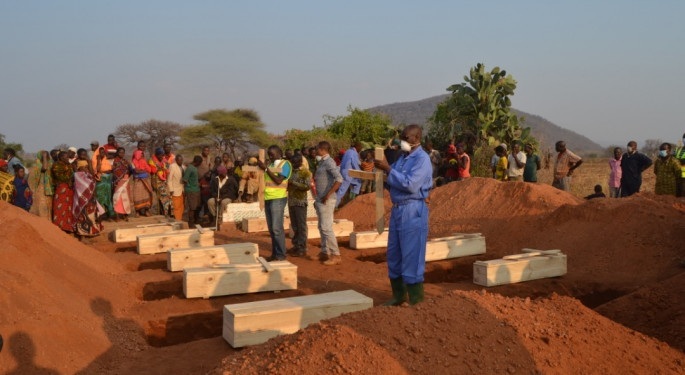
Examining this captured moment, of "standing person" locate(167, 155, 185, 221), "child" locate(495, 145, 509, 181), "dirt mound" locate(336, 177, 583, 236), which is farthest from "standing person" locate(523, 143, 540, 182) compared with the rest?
"standing person" locate(167, 155, 185, 221)

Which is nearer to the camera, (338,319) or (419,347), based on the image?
(419,347)

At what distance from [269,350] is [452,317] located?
3.90ft

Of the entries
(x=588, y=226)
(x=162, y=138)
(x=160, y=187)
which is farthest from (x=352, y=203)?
(x=162, y=138)

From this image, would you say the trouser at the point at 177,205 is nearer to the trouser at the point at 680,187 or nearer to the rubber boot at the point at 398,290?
the rubber boot at the point at 398,290

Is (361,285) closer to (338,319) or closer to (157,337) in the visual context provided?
(157,337)

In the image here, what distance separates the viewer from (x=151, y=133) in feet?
80.0

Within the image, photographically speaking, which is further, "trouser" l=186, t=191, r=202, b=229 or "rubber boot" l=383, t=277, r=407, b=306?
"trouser" l=186, t=191, r=202, b=229

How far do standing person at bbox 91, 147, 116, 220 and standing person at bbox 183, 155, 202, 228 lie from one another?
4.89 ft

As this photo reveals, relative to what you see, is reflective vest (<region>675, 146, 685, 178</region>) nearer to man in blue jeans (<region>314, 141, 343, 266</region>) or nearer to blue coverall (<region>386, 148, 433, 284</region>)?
man in blue jeans (<region>314, 141, 343, 266</region>)

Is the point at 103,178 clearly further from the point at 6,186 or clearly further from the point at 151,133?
the point at 151,133

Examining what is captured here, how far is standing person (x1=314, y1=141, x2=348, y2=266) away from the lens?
7.62 meters

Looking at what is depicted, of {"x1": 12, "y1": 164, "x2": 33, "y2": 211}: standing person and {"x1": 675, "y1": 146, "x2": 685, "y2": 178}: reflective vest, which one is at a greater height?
{"x1": 675, "y1": 146, "x2": 685, "y2": 178}: reflective vest

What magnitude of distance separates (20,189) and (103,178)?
1422 millimetres

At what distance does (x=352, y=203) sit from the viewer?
41.8 feet
